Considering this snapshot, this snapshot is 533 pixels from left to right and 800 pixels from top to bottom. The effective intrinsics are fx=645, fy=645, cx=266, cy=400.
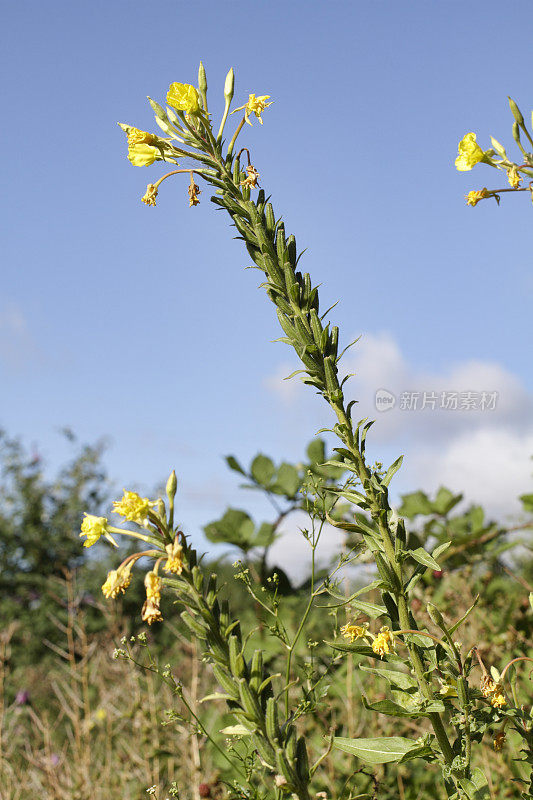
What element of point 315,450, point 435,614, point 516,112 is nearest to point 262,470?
point 315,450

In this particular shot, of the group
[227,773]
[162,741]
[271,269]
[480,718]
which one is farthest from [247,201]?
[162,741]

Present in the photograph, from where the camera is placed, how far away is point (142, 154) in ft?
4.87

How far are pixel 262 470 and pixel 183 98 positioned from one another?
1.45m

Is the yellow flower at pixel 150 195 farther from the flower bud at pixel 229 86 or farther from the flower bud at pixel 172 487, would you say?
the flower bud at pixel 172 487

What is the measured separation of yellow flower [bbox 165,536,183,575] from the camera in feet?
3.50

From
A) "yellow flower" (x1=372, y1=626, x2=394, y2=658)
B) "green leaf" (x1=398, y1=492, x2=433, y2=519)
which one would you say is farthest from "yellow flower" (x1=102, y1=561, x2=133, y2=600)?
"green leaf" (x1=398, y1=492, x2=433, y2=519)

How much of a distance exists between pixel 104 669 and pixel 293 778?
3.44 metres

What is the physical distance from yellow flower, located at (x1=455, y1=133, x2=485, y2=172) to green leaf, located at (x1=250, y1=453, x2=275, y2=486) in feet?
4.41

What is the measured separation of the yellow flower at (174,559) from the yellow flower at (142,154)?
0.90 meters

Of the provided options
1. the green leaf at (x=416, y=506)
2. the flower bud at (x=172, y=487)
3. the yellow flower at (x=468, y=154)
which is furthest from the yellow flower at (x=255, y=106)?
the green leaf at (x=416, y=506)

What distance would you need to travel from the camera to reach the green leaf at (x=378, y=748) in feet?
4.14

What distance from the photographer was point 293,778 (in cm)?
109

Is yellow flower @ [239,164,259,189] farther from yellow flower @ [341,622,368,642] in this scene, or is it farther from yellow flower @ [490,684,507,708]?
yellow flower @ [490,684,507,708]

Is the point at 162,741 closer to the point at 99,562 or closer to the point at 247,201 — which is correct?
the point at 247,201
